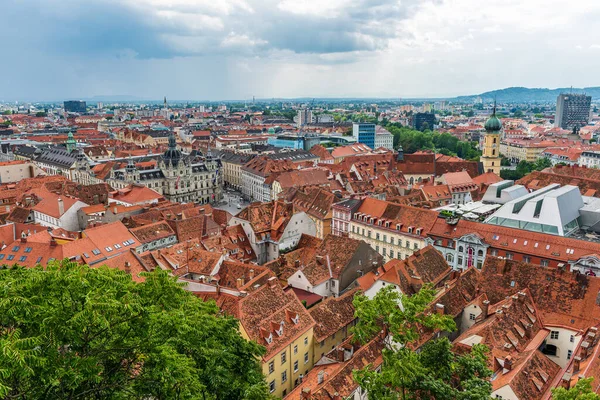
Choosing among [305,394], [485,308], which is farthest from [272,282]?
[485,308]

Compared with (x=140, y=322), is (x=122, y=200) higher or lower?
lower

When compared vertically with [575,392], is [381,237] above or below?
below

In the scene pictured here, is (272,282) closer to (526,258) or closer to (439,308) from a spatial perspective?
(439,308)

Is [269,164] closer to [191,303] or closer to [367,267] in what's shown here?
[367,267]

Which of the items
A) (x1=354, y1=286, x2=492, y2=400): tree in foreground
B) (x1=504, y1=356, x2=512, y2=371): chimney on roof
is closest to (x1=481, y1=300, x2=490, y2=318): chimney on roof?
(x1=504, y1=356, x2=512, y2=371): chimney on roof

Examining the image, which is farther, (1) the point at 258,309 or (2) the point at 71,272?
(1) the point at 258,309

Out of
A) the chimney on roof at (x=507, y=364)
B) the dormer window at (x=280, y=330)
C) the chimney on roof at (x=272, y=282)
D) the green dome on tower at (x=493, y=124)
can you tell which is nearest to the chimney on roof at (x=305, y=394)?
the dormer window at (x=280, y=330)

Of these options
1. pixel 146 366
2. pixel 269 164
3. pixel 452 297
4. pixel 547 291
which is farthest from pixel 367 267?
pixel 269 164
